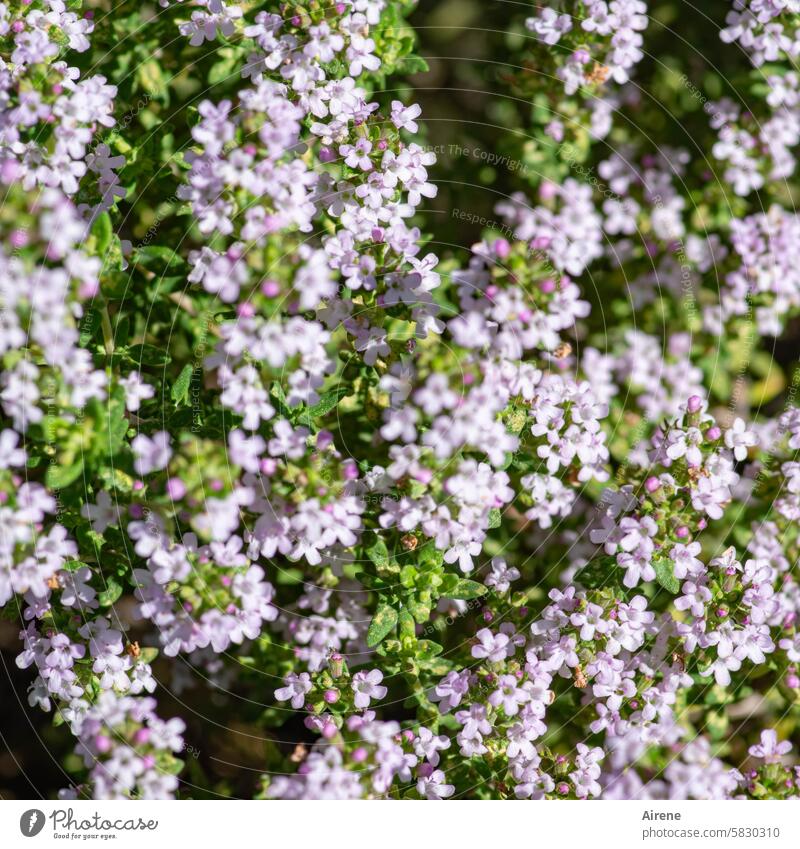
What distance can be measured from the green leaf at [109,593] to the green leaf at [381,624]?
91 centimetres

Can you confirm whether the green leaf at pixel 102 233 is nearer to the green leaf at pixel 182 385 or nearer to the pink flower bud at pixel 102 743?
the green leaf at pixel 182 385

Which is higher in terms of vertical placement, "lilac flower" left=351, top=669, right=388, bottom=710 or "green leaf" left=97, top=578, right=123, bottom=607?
"green leaf" left=97, top=578, right=123, bottom=607

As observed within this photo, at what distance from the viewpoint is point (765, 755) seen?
3.28m

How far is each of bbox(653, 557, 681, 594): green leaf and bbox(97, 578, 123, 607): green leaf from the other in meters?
1.94

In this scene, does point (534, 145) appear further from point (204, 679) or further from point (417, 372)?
point (204, 679)

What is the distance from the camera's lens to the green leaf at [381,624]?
115 inches

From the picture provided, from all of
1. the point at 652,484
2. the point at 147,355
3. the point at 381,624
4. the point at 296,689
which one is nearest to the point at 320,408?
the point at 147,355

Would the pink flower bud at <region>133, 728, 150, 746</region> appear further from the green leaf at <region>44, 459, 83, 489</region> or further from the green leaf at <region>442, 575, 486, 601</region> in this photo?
the green leaf at <region>442, 575, 486, 601</region>

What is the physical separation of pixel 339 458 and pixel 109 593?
37.0 inches

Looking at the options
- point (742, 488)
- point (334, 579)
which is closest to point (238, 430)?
point (334, 579)

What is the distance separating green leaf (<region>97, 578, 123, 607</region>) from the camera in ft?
9.54

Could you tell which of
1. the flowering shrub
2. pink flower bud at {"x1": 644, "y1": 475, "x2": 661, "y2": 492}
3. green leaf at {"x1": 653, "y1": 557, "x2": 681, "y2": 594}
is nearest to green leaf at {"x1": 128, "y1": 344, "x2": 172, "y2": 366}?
the flowering shrub

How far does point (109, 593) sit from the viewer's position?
2916 millimetres

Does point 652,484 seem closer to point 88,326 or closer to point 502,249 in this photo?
point 502,249
